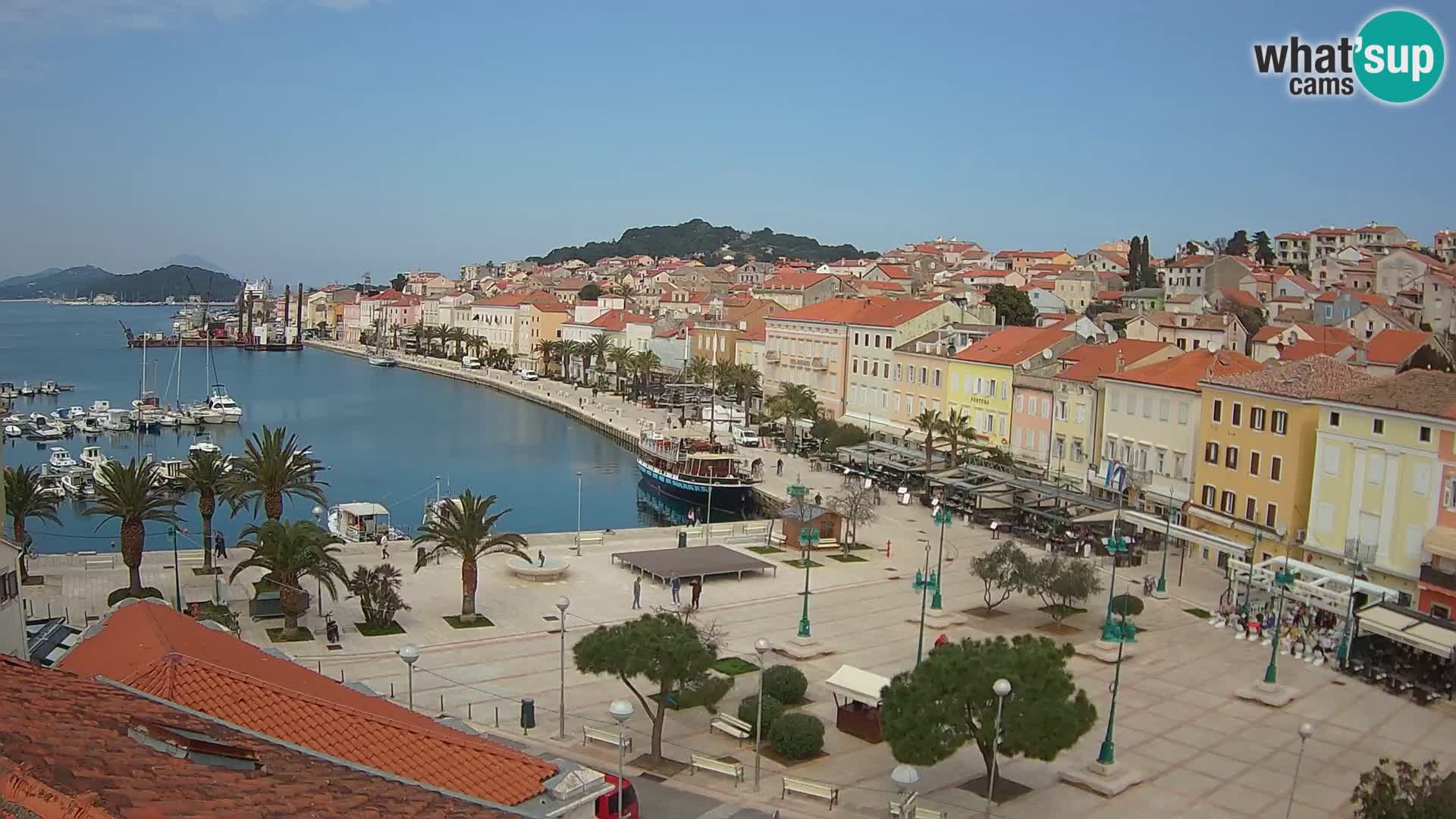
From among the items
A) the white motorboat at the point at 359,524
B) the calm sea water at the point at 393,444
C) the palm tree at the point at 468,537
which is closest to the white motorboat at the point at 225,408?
the calm sea water at the point at 393,444

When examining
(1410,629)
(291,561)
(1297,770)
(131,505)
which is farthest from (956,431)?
(1297,770)

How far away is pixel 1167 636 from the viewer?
98.5ft

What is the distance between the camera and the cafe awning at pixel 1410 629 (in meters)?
25.9

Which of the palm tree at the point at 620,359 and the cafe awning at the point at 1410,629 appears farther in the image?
the palm tree at the point at 620,359

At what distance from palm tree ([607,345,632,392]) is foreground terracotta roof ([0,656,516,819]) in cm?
8532

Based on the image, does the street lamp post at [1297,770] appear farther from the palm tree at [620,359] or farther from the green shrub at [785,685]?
the palm tree at [620,359]

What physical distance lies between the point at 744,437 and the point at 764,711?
46552 millimetres

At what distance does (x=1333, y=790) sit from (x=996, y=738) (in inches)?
273

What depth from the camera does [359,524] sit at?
42.2m

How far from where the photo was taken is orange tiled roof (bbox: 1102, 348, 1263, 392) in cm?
4275

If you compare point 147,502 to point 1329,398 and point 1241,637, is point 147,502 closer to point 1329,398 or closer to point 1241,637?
point 1241,637

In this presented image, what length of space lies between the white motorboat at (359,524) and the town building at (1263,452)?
28218 millimetres

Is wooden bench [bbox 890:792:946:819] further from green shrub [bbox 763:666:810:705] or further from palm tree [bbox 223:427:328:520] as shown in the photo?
palm tree [bbox 223:427:328:520]

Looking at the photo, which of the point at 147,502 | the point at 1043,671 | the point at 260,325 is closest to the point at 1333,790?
the point at 1043,671
